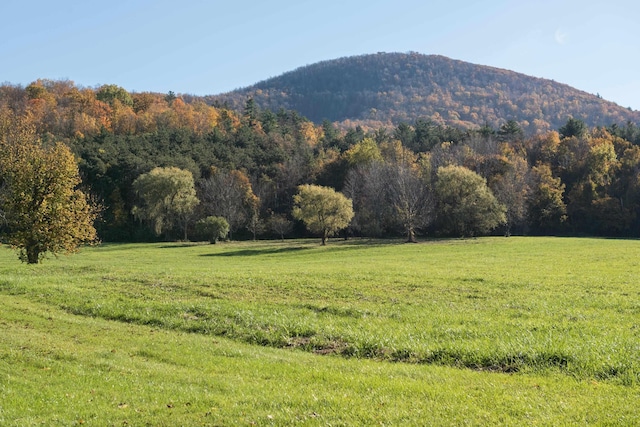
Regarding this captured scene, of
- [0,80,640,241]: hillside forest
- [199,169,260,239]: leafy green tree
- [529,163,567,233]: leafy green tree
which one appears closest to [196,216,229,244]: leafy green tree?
[0,80,640,241]: hillside forest

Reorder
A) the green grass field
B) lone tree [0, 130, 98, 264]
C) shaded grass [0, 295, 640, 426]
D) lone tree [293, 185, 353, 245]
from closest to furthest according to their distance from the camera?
shaded grass [0, 295, 640, 426] < the green grass field < lone tree [0, 130, 98, 264] < lone tree [293, 185, 353, 245]

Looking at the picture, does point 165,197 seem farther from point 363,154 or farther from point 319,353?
point 319,353

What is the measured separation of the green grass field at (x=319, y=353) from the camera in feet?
25.8

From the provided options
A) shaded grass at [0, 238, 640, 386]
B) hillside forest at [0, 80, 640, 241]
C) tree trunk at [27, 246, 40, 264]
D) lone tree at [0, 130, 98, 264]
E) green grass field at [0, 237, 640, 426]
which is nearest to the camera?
green grass field at [0, 237, 640, 426]

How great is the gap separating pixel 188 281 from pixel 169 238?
6945cm

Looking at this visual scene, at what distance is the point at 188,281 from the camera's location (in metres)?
23.5

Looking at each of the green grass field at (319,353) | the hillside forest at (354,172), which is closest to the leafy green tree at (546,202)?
the hillside forest at (354,172)

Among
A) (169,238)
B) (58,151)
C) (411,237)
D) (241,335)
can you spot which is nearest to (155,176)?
(169,238)

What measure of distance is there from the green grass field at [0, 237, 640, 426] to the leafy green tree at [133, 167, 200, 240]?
63.7 m

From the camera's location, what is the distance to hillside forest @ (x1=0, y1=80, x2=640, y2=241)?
7956 cm

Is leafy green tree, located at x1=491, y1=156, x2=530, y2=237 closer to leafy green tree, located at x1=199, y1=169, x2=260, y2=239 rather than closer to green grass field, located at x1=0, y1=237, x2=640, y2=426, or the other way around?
leafy green tree, located at x1=199, y1=169, x2=260, y2=239

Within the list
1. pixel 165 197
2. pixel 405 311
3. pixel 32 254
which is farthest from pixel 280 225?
pixel 405 311

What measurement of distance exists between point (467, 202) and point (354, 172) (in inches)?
1123

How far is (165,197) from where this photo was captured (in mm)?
84688
